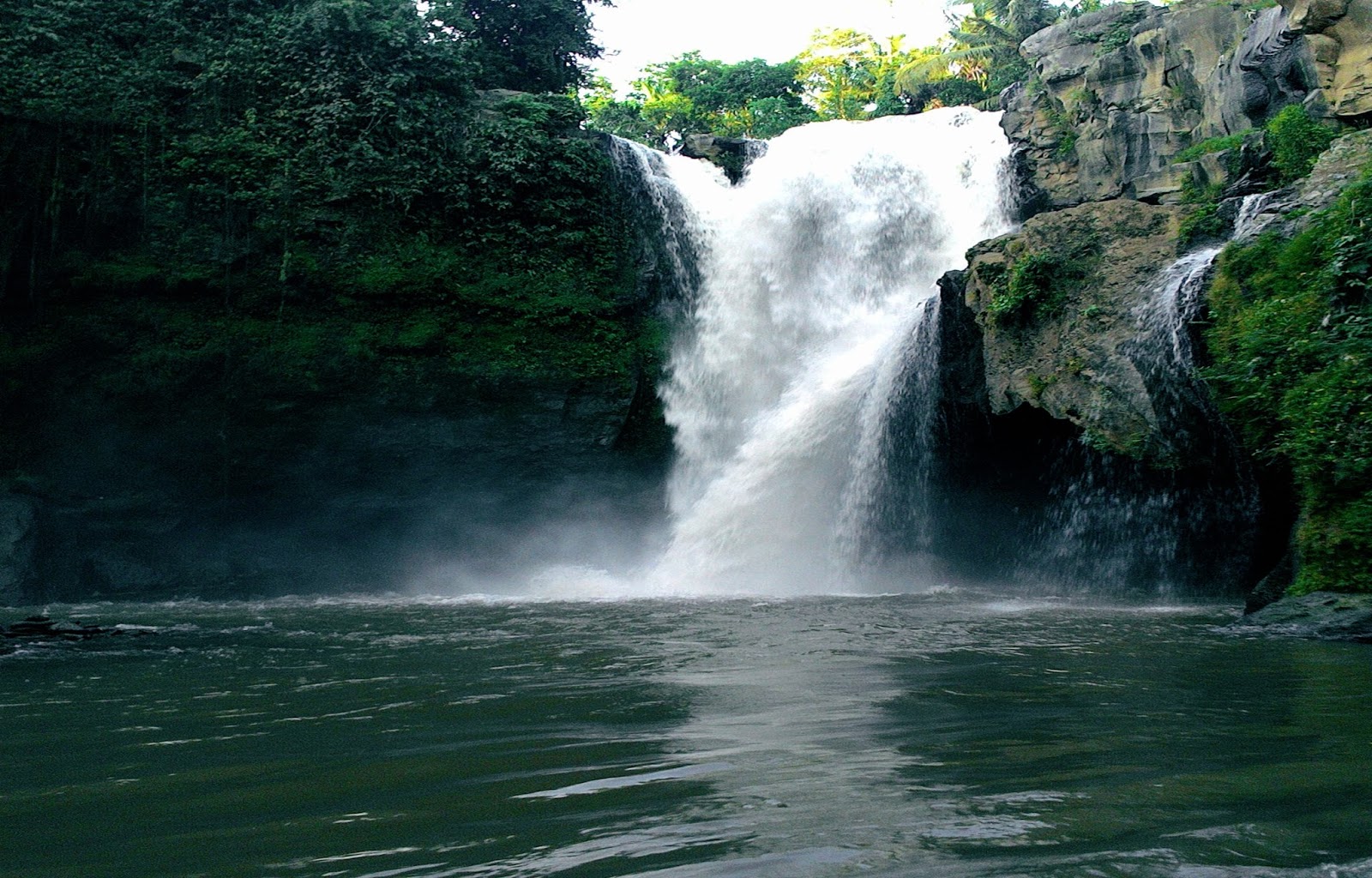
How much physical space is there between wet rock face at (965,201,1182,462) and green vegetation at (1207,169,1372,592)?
3.41ft

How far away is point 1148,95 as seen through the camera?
15.7 meters

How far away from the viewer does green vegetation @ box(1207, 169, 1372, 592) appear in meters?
7.70

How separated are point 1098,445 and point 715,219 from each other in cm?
869

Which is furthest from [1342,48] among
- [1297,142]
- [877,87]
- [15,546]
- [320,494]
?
[877,87]

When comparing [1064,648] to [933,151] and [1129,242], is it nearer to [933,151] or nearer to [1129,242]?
[1129,242]

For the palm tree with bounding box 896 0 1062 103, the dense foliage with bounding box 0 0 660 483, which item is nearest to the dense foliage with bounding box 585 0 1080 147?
the palm tree with bounding box 896 0 1062 103

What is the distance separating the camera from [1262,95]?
13.5m

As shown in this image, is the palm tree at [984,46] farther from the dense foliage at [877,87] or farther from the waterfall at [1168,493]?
the waterfall at [1168,493]

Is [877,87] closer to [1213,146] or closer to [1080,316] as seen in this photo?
[1213,146]

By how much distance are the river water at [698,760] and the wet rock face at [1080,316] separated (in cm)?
431

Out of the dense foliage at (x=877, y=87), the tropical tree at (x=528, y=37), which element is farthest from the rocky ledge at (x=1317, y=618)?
the dense foliage at (x=877, y=87)

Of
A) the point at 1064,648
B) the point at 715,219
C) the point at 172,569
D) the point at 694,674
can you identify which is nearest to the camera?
the point at 694,674

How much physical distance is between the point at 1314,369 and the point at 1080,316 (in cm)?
307

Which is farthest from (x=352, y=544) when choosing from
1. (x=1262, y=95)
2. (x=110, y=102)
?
(x=1262, y=95)
